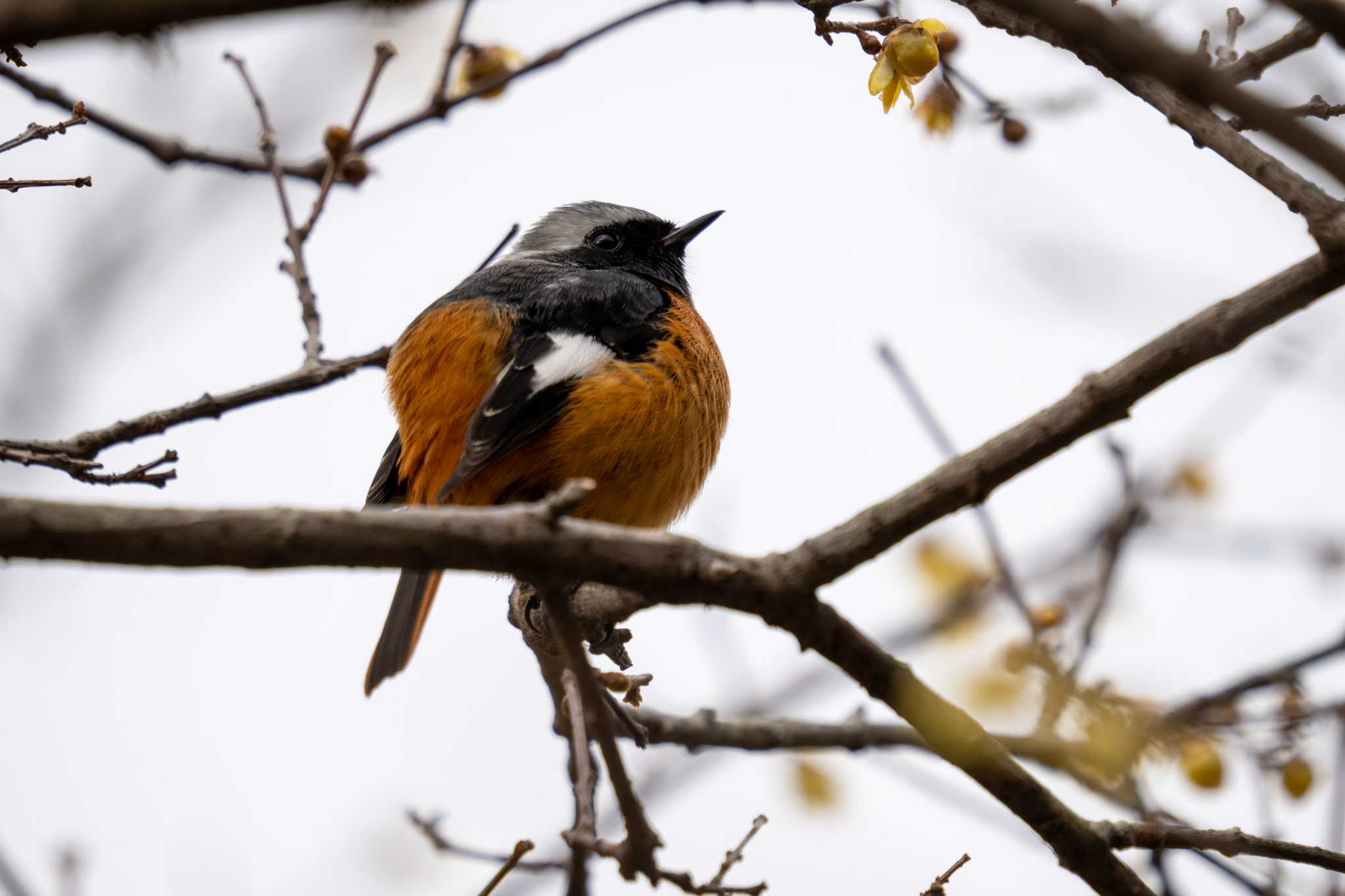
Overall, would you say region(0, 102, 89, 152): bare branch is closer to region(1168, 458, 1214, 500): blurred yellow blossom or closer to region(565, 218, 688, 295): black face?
region(565, 218, 688, 295): black face

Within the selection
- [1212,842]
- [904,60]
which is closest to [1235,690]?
[1212,842]

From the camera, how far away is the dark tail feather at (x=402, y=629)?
158 inches

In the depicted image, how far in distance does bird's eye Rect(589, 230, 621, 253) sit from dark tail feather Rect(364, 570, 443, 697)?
238 centimetres

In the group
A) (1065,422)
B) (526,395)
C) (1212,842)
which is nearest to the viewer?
(1065,422)

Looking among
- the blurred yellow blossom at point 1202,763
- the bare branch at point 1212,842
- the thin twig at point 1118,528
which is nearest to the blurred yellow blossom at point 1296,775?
the blurred yellow blossom at point 1202,763

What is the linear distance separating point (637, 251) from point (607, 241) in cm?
15

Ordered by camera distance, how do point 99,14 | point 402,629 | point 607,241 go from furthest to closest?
point 607,241
point 402,629
point 99,14

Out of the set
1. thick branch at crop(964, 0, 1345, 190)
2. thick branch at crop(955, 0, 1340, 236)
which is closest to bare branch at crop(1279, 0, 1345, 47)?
thick branch at crop(964, 0, 1345, 190)

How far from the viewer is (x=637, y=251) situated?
6.08 m

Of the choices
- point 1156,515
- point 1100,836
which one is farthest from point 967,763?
point 1156,515

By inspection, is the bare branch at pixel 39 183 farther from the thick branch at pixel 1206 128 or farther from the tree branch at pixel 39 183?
the thick branch at pixel 1206 128

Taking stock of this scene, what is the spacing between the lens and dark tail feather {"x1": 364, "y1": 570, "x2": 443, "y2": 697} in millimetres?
4020

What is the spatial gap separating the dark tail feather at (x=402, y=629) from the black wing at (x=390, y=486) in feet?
2.44

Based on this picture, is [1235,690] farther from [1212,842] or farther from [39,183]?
[39,183]
